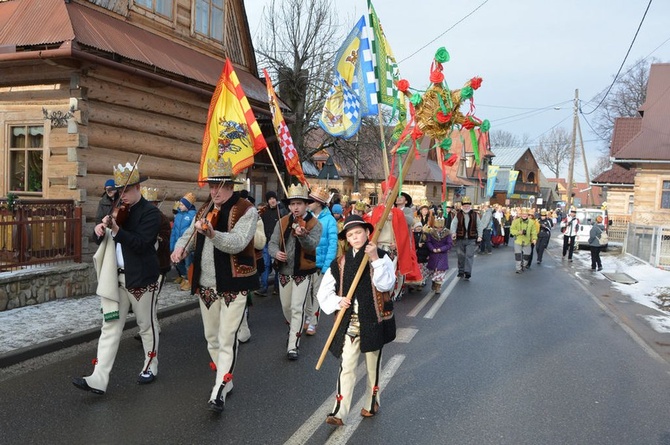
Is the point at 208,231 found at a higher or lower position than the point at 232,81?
lower

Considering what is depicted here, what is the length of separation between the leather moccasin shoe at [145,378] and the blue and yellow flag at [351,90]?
585cm

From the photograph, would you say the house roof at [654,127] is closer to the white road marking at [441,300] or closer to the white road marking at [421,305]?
the white road marking at [441,300]

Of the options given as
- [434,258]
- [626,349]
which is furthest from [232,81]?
[434,258]

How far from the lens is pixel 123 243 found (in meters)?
→ 4.73

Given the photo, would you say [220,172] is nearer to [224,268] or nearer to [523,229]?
[224,268]

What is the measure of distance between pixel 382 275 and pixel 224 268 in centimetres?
146

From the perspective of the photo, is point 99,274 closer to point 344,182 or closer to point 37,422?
point 37,422

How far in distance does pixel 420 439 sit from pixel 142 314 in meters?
2.86

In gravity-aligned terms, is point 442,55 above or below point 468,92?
above

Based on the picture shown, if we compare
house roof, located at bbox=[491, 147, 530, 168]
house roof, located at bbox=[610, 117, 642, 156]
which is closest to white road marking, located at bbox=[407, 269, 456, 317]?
house roof, located at bbox=[610, 117, 642, 156]

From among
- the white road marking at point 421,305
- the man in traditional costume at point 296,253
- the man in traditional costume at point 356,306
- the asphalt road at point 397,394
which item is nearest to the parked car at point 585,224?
the white road marking at point 421,305

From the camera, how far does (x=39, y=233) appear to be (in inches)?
328

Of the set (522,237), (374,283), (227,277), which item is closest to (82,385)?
(227,277)

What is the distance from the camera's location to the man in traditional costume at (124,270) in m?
4.78
